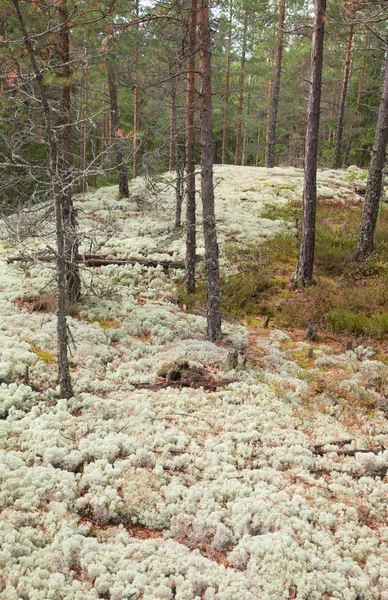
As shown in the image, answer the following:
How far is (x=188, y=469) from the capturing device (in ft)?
18.3

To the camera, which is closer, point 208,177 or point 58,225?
point 58,225

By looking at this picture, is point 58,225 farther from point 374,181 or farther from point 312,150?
point 374,181

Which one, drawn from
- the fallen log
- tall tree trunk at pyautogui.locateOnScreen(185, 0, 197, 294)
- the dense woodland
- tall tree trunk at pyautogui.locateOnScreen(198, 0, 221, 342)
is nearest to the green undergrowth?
the dense woodland

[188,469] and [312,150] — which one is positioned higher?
[312,150]

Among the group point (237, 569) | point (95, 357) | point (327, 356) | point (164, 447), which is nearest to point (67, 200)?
point (95, 357)

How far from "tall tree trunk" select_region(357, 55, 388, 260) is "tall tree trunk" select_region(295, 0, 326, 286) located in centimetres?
219

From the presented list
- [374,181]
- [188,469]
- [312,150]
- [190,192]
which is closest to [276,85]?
[374,181]

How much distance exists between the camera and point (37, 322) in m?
9.69

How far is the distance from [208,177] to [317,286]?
205 inches

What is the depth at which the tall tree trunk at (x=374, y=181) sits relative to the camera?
1220 centimetres

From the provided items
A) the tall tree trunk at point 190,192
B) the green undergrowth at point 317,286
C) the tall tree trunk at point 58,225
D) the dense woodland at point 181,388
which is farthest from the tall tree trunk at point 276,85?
the tall tree trunk at point 58,225

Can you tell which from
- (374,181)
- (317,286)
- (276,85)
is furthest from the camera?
(276,85)

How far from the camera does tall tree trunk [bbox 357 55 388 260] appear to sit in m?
12.2

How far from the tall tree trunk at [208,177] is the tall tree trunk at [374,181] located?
246 inches
